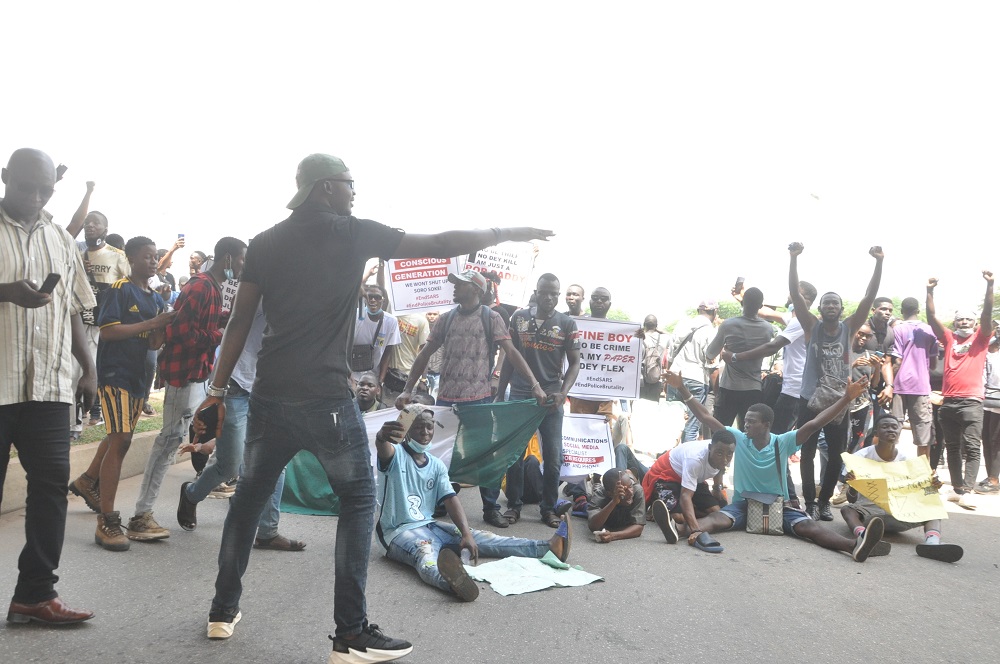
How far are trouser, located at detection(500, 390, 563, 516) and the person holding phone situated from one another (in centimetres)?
Result: 275

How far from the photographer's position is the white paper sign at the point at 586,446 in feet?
26.1

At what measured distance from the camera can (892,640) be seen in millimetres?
4191

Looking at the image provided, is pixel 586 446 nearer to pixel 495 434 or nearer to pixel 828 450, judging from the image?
pixel 495 434

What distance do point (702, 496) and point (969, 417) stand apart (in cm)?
368

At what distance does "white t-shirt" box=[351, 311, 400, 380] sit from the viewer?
8.12 metres

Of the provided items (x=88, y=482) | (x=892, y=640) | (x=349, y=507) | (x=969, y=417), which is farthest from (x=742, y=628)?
(x=969, y=417)

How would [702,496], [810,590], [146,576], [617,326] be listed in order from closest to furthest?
[146,576] < [810,590] < [702,496] < [617,326]

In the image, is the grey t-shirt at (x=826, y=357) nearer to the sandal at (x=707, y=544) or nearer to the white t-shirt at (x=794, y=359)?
the white t-shirt at (x=794, y=359)

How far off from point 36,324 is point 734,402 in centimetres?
610

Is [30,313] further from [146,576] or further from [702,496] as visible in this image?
[702,496]

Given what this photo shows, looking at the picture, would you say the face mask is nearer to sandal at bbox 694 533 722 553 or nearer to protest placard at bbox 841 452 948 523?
sandal at bbox 694 533 722 553

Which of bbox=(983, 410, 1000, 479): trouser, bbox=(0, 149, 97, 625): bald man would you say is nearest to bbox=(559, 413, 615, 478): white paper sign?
bbox=(983, 410, 1000, 479): trouser

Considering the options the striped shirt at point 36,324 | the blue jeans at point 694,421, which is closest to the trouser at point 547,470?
the blue jeans at point 694,421

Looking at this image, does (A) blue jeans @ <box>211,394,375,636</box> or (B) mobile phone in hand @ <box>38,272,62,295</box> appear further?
(B) mobile phone in hand @ <box>38,272,62,295</box>
